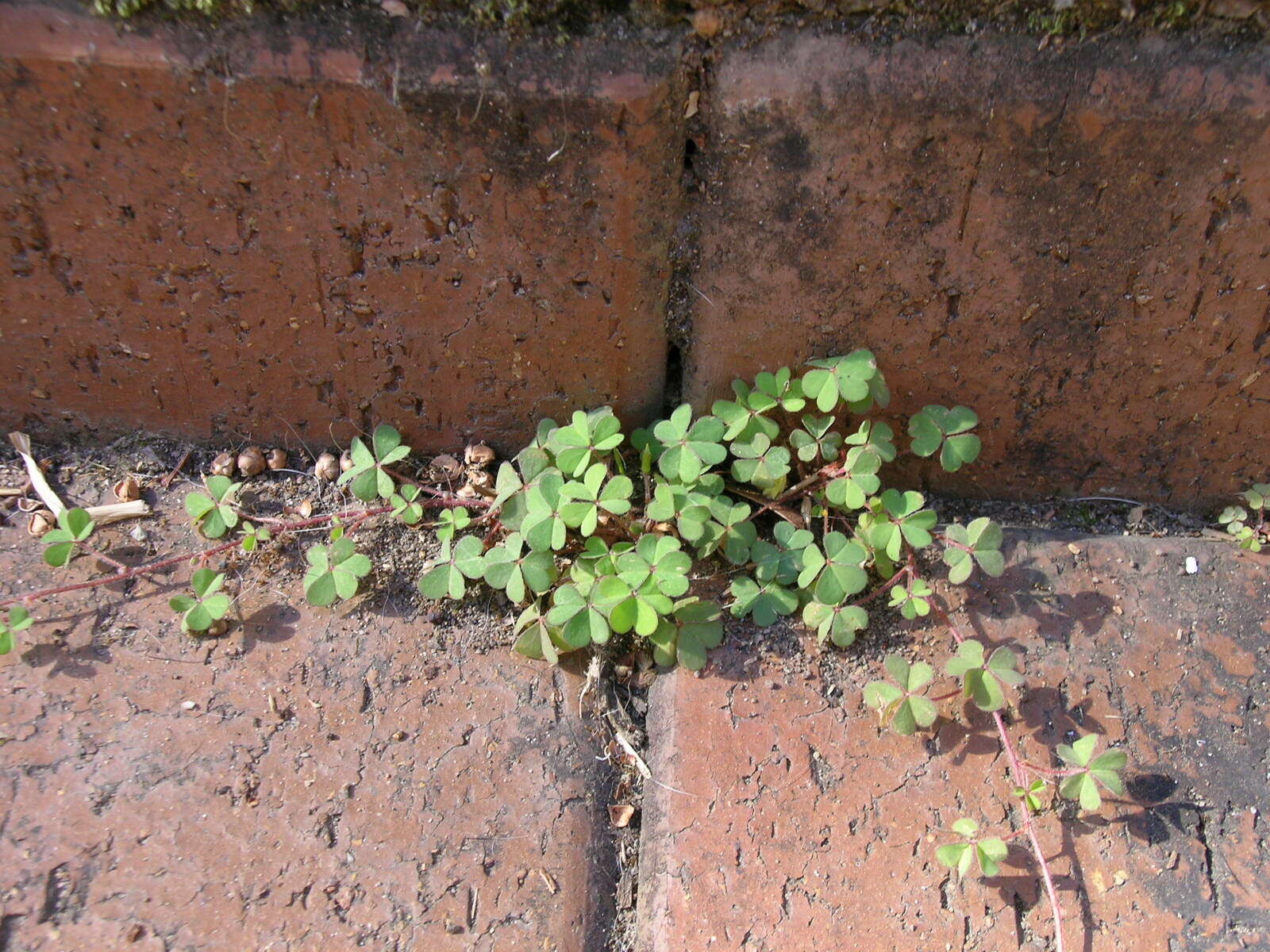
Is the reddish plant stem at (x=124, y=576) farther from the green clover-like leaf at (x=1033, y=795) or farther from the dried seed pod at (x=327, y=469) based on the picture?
the green clover-like leaf at (x=1033, y=795)

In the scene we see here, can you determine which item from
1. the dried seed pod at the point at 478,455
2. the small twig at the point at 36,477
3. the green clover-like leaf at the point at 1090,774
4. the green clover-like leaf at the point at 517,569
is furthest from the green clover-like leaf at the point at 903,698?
the small twig at the point at 36,477

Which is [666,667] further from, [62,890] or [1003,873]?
[62,890]

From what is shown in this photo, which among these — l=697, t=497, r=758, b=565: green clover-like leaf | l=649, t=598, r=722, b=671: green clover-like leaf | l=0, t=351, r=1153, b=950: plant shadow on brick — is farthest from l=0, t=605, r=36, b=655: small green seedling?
l=697, t=497, r=758, b=565: green clover-like leaf

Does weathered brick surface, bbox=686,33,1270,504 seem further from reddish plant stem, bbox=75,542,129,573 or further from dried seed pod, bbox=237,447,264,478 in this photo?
reddish plant stem, bbox=75,542,129,573

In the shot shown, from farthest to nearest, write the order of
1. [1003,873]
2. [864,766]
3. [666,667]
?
[666,667] → [864,766] → [1003,873]

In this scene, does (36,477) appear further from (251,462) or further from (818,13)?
(818,13)

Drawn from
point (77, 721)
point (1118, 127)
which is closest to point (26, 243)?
point (77, 721)

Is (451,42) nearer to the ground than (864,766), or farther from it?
farther from it

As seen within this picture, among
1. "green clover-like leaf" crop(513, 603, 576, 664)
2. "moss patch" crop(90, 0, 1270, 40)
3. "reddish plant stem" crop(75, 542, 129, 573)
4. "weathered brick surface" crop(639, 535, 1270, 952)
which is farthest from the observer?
"reddish plant stem" crop(75, 542, 129, 573)
